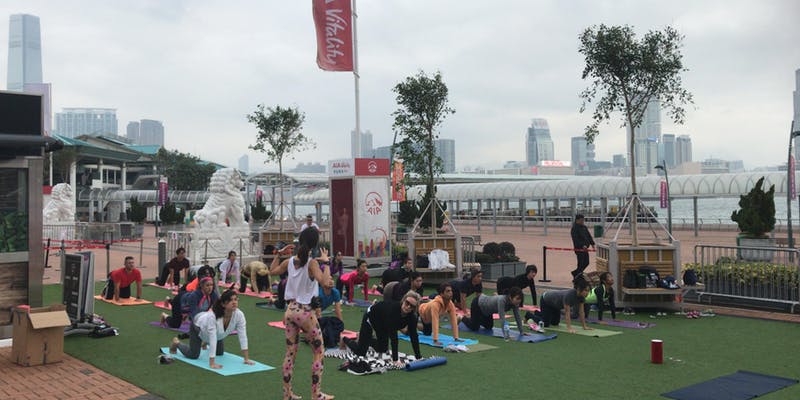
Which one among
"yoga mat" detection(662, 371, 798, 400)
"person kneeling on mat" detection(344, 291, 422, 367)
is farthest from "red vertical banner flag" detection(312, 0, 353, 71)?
"yoga mat" detection(662, 371, 798, 400)

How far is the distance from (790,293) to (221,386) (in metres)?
10.2

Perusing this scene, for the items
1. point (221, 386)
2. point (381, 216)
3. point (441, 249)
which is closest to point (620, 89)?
point (441, 249)

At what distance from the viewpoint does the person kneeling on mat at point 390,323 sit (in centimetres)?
802

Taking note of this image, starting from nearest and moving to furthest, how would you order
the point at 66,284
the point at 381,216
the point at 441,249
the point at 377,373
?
1. the point at 377,373
2. the point at 66,284
3. the point at 441,249
4. the point at 381,216

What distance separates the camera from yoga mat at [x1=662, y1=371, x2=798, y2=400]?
689 cm

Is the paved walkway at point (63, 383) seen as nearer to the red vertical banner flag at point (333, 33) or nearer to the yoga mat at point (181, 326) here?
the yoga mat at point (181, 326)

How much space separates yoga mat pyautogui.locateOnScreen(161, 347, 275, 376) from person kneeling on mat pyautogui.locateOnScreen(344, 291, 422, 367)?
1241 millimetres

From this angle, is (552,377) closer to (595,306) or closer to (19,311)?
(595,306)

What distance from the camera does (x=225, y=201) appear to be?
2331 centimetres

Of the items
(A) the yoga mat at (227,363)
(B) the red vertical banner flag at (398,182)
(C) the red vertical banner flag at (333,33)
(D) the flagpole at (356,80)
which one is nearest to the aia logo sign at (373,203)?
(D) the flagpole at (356,80)

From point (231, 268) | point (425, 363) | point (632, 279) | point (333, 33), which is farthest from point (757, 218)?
point (231, 268)

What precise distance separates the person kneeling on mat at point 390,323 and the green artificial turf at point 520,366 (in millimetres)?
408

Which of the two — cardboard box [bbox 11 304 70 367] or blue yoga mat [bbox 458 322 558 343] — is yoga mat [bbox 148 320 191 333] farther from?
blue yoga mat [bbox 458 322 558 343]

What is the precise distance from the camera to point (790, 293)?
12141 millimetres
